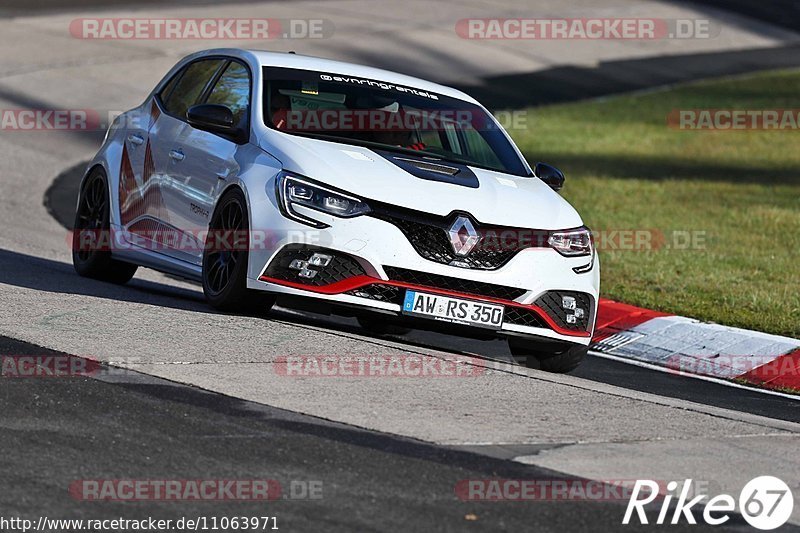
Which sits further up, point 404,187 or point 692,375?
point 404,187

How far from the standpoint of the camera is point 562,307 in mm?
9195

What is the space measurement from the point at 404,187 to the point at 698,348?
3329 mm

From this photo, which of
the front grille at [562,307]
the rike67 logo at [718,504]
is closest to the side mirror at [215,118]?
the front grille at [562,307]

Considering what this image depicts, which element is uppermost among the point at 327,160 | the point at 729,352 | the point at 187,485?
the point at 327,160

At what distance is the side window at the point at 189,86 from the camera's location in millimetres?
10547

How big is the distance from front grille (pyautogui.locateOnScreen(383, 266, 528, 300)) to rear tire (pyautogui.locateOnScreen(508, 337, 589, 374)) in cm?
37

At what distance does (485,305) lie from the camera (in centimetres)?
885

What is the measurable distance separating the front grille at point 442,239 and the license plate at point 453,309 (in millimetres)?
206

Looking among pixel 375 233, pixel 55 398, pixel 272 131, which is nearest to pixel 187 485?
pixel 55 398

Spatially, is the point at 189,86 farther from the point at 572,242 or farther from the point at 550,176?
the point at 572,242

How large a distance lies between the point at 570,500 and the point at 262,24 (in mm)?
25560

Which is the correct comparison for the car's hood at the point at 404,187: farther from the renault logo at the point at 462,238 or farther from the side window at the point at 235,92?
the side window at the point at 235,92

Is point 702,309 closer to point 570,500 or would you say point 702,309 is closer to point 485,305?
point 485,305

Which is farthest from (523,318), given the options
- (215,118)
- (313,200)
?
(215,118)
